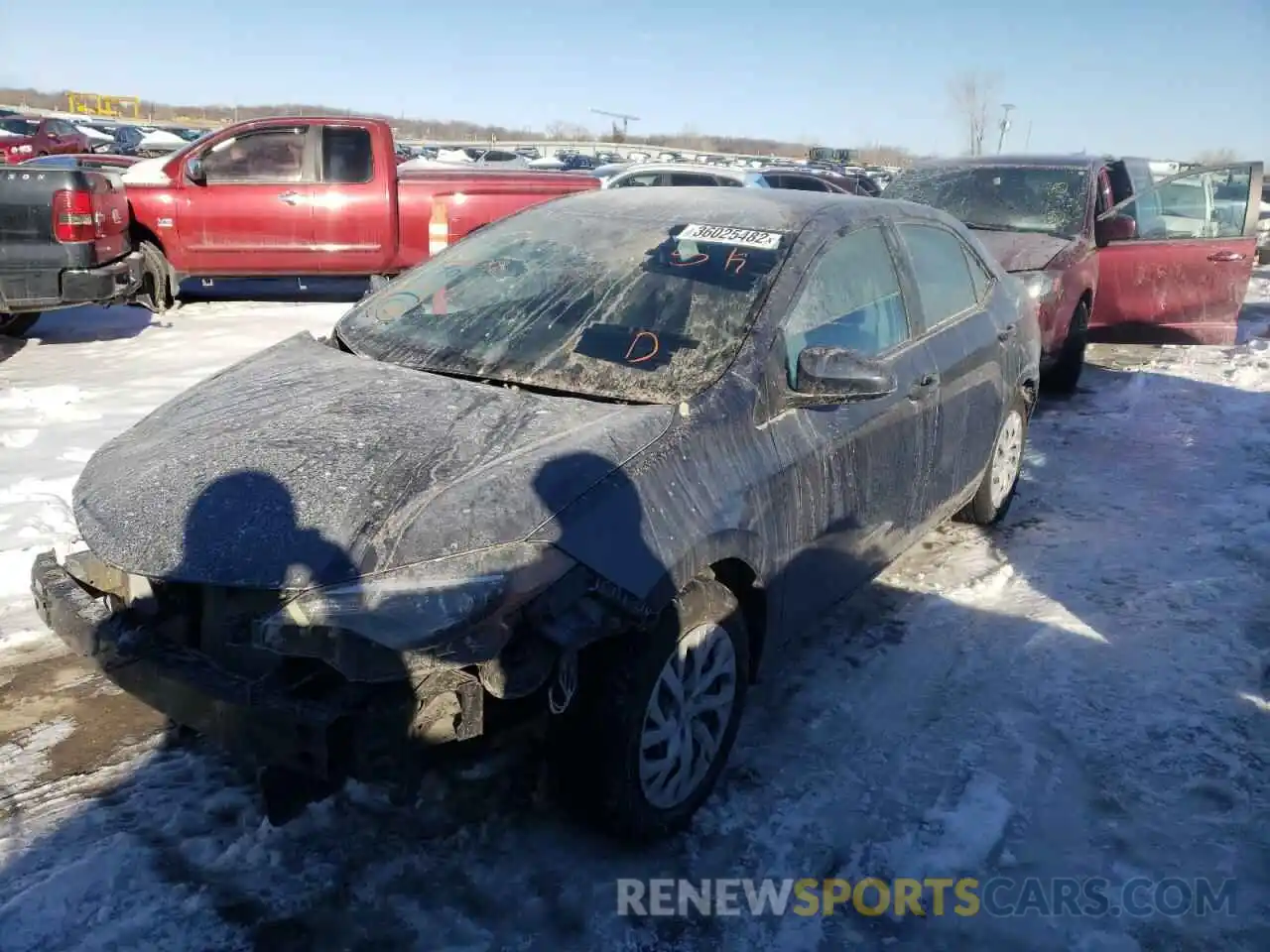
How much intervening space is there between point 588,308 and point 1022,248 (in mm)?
5600

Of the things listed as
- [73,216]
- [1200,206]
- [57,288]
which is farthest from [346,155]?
[1200,206]

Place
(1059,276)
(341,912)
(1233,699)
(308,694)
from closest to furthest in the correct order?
1. (308,694)
2. (341,912)
3. (1233,699)
4. (1059,276)

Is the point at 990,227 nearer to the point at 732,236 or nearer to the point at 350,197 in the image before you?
the point at 732,236

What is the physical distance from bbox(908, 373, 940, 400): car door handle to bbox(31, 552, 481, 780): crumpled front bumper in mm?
2164

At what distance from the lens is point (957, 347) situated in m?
4.08

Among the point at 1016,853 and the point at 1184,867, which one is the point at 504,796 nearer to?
the point at 1016,853

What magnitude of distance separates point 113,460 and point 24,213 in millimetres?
6022

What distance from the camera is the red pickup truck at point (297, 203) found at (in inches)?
360

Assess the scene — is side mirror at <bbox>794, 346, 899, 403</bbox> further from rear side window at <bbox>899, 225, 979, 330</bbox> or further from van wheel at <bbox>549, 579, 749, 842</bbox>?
rear side window at <bbox>899, 225, 979, 330</bbox>

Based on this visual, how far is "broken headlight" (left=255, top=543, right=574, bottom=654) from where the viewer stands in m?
2.13

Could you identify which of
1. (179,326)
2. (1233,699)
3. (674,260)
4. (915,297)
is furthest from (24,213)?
(1233,699)

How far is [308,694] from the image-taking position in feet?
7.25

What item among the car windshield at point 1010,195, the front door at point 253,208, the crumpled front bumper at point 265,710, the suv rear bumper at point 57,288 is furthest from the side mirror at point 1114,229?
the suv rear bumper at point 57,288

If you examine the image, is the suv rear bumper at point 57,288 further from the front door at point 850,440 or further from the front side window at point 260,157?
the front door at point 850,440
